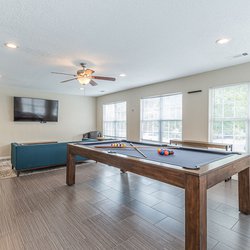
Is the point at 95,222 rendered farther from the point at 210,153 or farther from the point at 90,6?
the point at 90,6

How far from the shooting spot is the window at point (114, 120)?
7055mm

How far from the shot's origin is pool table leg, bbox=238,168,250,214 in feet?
7.78

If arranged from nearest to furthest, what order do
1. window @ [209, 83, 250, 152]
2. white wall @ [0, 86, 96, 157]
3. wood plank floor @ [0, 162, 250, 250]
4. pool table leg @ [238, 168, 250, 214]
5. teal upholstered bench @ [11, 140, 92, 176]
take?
wood plank floor @ [0, 162, 250, 250]
pool table leg @ [238, 168, 250, 214]
window @ [209, 83, 250, 152]
teal upholstered bench @ [11, 140, 92, 176]
white wall @ [0, 86, 96, 157]

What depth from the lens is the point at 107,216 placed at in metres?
2.35

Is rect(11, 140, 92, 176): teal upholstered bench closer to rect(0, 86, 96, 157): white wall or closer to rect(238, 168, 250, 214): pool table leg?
rect(0, 86, 96, 157): white wall

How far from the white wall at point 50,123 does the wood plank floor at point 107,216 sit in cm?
327

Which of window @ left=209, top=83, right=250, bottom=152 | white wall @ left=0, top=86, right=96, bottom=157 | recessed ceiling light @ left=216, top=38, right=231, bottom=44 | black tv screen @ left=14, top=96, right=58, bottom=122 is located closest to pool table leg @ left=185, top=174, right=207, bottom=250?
recessed ceiling light @ left=216, top=38, right=231, bottom=44

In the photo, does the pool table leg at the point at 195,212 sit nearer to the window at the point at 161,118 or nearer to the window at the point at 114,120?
the window at the point at 161,118

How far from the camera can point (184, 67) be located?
402 cm

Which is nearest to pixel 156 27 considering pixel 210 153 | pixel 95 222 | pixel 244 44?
pixel 244 44

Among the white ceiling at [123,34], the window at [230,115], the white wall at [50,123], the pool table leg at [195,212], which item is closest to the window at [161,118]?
the window at [230,115]

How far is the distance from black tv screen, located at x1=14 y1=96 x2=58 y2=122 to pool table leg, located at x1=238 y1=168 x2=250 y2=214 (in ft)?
21.8

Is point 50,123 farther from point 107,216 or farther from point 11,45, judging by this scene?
point 107,216

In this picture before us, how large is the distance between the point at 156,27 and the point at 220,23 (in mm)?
823
